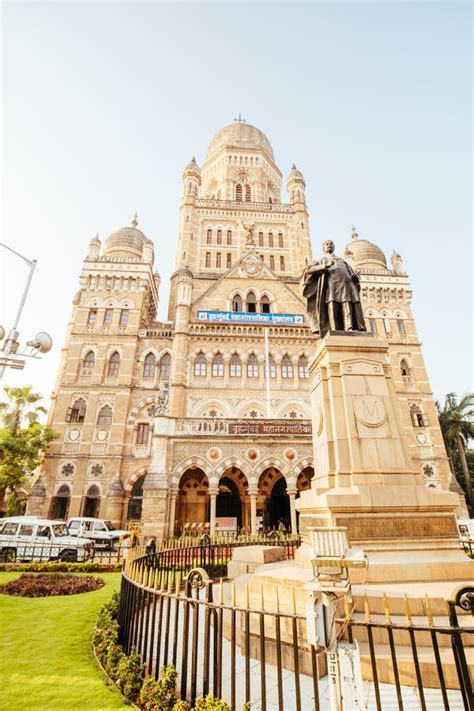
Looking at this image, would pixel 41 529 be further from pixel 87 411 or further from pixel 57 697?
pixel 57 697

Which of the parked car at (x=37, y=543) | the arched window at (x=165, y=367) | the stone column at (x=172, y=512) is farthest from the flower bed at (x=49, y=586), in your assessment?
the arched window at (x=165, y=367)

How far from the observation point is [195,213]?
1393 inches

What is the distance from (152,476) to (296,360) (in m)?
13.7

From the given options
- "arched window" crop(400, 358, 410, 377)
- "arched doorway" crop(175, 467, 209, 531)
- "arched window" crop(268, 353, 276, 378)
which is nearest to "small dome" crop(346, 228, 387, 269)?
"arched window" crop(400, 358, 410, 377)

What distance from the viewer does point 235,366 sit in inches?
1030

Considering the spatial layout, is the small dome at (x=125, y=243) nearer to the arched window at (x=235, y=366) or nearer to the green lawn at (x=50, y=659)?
the arched window at (x=235, y=366)

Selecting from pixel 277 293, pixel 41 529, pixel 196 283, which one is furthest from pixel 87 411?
pixel 277 293

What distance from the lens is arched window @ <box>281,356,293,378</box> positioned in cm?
2627

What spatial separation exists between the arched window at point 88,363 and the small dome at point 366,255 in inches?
959

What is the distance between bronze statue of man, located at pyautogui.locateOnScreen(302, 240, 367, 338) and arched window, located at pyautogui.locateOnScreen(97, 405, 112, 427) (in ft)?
68.4

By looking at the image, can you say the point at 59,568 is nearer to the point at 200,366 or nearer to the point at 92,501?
the point at 92,501

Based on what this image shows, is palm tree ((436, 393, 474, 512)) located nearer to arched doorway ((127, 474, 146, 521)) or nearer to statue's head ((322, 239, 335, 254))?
arched doorway ((127, 474, 146, 521))

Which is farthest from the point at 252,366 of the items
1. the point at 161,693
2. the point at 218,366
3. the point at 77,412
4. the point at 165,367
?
the point at 161,693

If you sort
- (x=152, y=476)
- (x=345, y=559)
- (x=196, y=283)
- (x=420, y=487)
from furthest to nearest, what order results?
(x=196, y=283) → (x=152, y=476) → (x=420, y=487) → (x=345, y=559)
